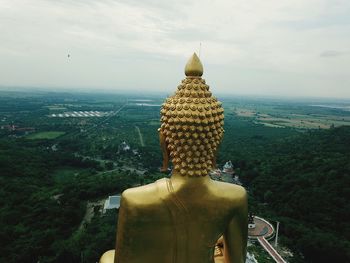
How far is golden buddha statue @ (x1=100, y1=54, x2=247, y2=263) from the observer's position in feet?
9.65

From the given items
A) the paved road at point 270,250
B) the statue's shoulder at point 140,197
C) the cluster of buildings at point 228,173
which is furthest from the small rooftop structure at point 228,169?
the statue's shoulder at point 140,197

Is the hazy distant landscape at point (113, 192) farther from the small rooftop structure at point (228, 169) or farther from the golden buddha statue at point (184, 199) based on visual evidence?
the golden buddha statue at point (184, 199)

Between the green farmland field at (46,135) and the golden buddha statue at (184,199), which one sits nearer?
the golden buddha statue at (184,199)

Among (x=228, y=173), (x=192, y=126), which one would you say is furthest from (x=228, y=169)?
(x=192, y=126)

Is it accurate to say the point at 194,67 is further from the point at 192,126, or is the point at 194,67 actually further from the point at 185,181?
→ the point at 185,181

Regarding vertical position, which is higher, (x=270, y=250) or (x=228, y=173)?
(x=270, y=250)

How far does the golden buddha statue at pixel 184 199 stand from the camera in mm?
2941

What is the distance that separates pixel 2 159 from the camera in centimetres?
3691

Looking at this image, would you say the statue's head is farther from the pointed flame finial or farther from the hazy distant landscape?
the hazy distant landscape

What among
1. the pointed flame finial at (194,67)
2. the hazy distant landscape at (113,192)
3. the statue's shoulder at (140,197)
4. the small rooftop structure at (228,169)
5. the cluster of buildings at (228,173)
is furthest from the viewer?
the small rooftop structure at (228,169)

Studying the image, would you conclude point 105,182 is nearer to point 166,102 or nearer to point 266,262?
point 266,262

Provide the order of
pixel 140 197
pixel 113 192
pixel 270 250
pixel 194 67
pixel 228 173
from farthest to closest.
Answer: pixel 228 173 < pixel 113 192 < pixel 270 250 < pixel 194 67 < pixel 140 197

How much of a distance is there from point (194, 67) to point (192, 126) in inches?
21.9

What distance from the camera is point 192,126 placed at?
2.93 metres
